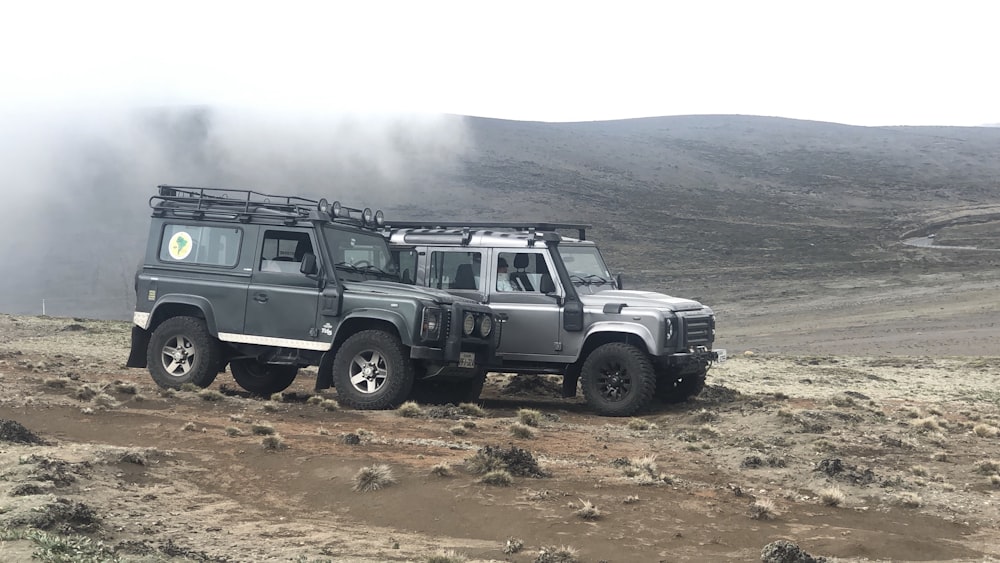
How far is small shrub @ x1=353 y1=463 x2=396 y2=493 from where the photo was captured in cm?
794

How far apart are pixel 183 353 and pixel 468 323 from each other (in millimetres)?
3818

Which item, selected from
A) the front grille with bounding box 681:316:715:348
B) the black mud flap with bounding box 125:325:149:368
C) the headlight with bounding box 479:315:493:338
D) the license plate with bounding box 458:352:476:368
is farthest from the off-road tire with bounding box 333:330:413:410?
the front grille with bounding box 681:316:715:348

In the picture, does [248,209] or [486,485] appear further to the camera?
[248,209]

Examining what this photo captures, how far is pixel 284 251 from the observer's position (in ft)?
42.0

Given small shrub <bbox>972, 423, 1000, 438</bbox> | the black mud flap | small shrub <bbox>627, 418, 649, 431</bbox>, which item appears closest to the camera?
small shrub <bbox>972, 423, 1000, 438</bbox>

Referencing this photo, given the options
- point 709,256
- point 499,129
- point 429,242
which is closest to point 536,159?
point 499,129

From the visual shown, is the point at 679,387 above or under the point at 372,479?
above

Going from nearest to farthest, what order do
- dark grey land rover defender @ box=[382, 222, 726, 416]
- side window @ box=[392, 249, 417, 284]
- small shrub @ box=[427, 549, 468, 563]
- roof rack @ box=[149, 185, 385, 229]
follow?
1. small shrub @ box=[427, 549, 468, 563]
2. roof rack @ box=[149, 185, 385, 229]
3. dark grey land rover defender @ box=[382, 222, 726, 416]
4. side window @ box=[392, 249, 417, 284]

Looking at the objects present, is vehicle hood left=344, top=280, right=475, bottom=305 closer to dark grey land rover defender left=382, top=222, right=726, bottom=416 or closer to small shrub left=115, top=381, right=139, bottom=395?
dark grey land rover defender left=382, top=222, right=726, bottom=416

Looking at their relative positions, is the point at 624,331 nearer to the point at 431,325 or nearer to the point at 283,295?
the point at 431,325

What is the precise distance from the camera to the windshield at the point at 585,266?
13797 mm

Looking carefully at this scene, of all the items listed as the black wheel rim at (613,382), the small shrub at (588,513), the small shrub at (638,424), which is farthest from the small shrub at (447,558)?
the black wheel rim at (613,382)

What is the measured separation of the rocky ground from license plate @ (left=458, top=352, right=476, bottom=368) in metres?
0.61

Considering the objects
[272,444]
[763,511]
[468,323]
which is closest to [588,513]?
[763,511]
